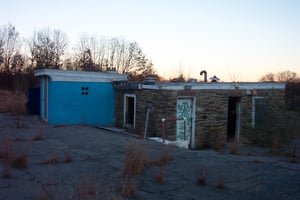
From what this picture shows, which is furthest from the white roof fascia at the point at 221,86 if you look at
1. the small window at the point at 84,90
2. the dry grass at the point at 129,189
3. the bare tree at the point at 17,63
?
the bare tree at the point at 17,63

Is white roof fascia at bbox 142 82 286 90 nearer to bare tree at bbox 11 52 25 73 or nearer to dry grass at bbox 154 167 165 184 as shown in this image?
dry grass at bbox 154 167 165 184

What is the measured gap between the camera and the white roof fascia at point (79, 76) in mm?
14742

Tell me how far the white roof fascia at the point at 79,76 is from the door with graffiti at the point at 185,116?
431 centimetres

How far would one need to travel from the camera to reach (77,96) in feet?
51.0

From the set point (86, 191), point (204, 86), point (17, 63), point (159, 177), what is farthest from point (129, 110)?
point (17, 63)

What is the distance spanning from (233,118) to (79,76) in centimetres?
841

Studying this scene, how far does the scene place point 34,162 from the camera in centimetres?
718

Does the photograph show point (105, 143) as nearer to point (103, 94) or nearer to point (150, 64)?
point (103, 94)

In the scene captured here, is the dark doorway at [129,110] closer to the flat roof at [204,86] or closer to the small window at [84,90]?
the flat roof at [204,86]

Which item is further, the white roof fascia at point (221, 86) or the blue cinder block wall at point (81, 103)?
the blue cinder block wall at point (81, 103)

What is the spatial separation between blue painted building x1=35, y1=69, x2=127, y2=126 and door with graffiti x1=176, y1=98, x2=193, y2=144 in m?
4.31

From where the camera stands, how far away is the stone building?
13180 mm

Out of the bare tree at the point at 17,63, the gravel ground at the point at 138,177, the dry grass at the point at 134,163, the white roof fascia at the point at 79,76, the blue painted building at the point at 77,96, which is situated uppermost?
the bare tree at the point at 17,63

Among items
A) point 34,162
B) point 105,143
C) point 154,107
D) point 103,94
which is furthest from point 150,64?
point 34,162
